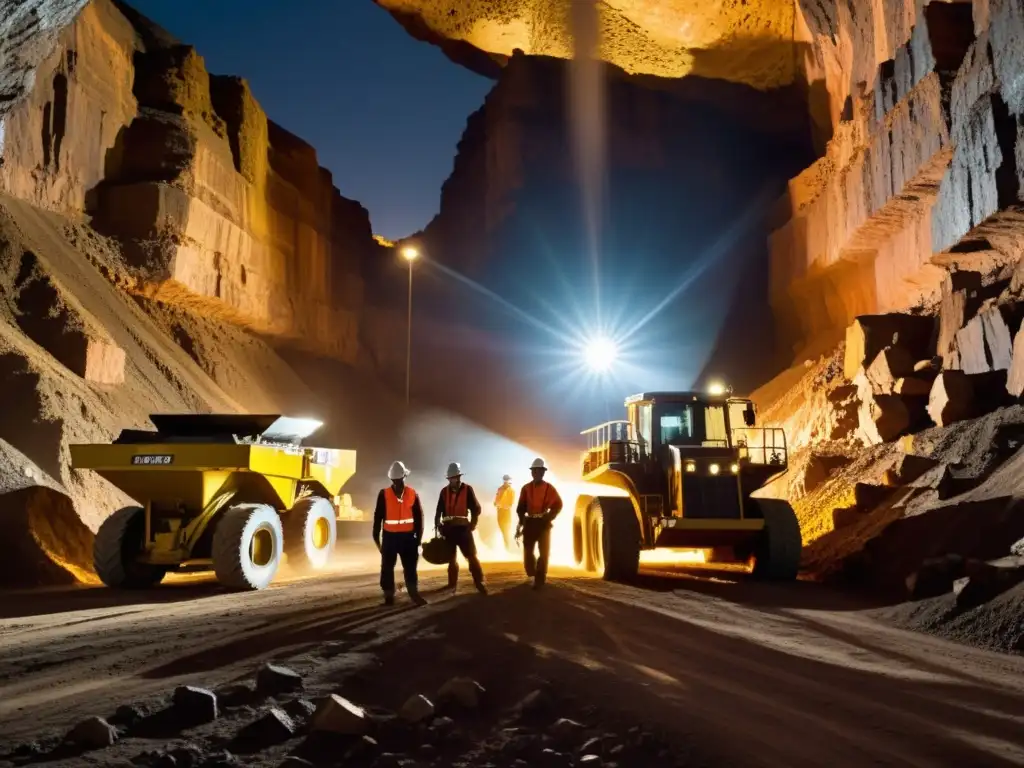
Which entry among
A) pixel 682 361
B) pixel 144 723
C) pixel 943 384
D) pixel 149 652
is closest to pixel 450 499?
pixel 149 652

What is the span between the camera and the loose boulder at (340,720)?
191 inches

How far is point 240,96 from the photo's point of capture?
3256 centimetres

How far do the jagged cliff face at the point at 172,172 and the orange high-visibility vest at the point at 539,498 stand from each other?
698 inches

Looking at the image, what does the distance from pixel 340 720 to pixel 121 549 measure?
29.2 ft

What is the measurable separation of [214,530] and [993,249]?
17093 mm

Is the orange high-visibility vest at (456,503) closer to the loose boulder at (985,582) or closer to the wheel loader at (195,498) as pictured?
the wheel loader at (195,498)

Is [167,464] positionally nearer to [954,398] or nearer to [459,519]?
[459,519]

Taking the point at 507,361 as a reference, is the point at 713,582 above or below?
below

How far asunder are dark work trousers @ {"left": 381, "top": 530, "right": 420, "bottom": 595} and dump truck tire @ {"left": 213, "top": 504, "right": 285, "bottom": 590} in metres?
2.92

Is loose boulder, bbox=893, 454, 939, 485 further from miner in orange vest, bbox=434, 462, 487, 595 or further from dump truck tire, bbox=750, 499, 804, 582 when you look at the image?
miner in orange vest, bbox=434, 462, 487, 595

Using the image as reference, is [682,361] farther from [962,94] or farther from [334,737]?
[334,737]

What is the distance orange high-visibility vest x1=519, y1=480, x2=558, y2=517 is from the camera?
11211 mm

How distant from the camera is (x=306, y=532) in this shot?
47.1 feet

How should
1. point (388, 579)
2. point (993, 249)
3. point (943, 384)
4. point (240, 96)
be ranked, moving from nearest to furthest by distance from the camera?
point (388, 579) → point (943, 384) → point (993, 249) → point (240, 96)
